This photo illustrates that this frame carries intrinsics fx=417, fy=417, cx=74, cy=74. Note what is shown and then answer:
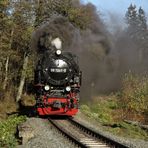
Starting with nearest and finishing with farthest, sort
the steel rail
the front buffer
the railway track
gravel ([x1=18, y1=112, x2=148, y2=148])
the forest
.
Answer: the steel rail → the railway track → gravel ([x1=18, y1=112, x2=148, y2=148]) → the front buffer → the forest

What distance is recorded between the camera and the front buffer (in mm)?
20219

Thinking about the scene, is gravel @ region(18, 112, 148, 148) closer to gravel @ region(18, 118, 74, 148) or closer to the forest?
gravel @ region(18, 118, 74, 148)

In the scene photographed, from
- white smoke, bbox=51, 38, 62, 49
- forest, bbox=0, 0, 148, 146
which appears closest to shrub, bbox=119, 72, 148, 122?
forest, bbox=0, 0, 148, 146

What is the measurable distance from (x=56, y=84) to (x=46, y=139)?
6878 millimetres

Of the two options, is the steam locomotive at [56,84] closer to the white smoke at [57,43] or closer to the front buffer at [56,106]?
the front buffer at [56,106]

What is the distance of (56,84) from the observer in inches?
811

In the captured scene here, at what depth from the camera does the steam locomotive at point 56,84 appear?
2034 centimetres

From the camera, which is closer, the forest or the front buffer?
the front buffer

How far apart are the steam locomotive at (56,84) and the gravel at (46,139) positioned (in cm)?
224

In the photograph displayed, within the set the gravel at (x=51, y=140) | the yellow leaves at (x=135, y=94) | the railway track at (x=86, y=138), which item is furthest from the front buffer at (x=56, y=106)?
the yellow leaves at (x=135, y=94)

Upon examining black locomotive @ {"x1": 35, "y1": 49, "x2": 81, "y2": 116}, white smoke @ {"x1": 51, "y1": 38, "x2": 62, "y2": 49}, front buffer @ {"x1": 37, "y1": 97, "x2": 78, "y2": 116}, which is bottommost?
front buffer @ {"x1": 37, "y1": 97, "x2": 78, "y2": 116}

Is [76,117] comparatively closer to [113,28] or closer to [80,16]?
[80,16]

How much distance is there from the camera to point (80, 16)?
1297 inches

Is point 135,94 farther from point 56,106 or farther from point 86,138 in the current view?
point 86,138
